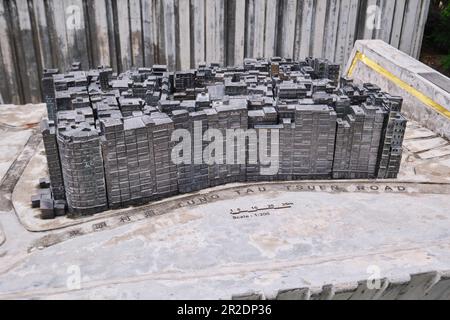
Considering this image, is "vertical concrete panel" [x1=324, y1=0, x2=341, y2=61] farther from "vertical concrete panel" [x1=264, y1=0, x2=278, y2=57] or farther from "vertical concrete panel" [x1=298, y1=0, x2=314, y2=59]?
"vertical concrete panel" [x1=264, y1=0, x2=278, y2=57]

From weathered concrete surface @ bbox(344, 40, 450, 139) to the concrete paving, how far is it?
5.40m

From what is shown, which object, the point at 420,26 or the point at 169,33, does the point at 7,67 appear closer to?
the point at 169,33

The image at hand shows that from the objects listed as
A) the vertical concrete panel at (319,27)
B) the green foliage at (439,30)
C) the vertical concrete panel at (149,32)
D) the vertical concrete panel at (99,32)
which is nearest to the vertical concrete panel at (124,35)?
the vertical concrete panel at (99,32)

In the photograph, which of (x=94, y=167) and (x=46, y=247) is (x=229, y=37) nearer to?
(x=94, y=167)

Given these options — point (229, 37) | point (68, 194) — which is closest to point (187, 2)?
point (229, 37)

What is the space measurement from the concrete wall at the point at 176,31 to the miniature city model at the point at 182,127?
8.13 metres

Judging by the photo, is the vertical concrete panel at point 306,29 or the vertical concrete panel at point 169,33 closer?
the vertical concrete panel at point 169,33

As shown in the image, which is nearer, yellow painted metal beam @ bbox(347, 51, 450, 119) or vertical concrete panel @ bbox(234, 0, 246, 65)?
yellow painted metal beam @ bbox(347, 51, 450, 119)

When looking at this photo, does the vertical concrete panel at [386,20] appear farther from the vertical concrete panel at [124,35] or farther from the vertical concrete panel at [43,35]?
the vertical concrete panel at [43,35]

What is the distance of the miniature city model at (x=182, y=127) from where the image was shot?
16.7 meters

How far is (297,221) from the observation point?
17.0 meters

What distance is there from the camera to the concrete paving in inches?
548

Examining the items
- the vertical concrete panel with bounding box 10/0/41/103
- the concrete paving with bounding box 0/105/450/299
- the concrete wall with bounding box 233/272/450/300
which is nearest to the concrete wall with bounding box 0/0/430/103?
the vertical concrete panel with bounding box 10/0/41/103
